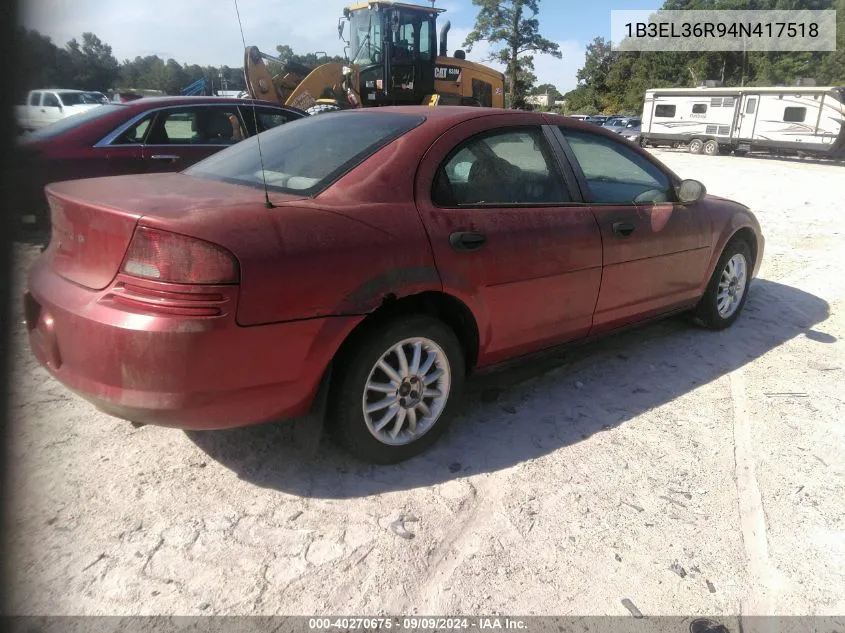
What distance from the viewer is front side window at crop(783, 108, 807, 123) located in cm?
2305

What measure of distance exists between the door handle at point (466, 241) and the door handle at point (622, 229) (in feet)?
3.37

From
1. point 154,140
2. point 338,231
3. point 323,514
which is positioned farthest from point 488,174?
point 154,140

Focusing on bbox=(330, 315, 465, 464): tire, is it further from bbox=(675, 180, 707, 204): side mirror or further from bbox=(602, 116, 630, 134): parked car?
bbox=(602, 116, 630, 134): parked car

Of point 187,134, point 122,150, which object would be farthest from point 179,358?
point 187,134

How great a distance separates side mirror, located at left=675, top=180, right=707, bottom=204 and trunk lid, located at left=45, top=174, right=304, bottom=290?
2713mm

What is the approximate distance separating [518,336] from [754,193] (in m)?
11.0

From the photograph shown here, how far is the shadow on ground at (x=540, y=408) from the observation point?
106 inches

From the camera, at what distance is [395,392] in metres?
2.69

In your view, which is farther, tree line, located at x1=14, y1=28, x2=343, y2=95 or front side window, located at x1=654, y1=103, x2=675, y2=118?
front side window, located at x1=654, y1=103, x2=675, y2=118

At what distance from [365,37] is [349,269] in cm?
1309

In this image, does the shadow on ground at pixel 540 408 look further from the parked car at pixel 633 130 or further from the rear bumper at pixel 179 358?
the parked car at pixel 633 130

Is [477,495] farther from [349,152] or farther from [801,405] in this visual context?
[801,405]

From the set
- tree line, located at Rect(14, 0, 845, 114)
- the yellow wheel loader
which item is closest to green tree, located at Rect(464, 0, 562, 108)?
tree line, located at Rect(14, 0, 845, 114)

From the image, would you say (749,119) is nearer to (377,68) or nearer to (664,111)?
(664,111)
